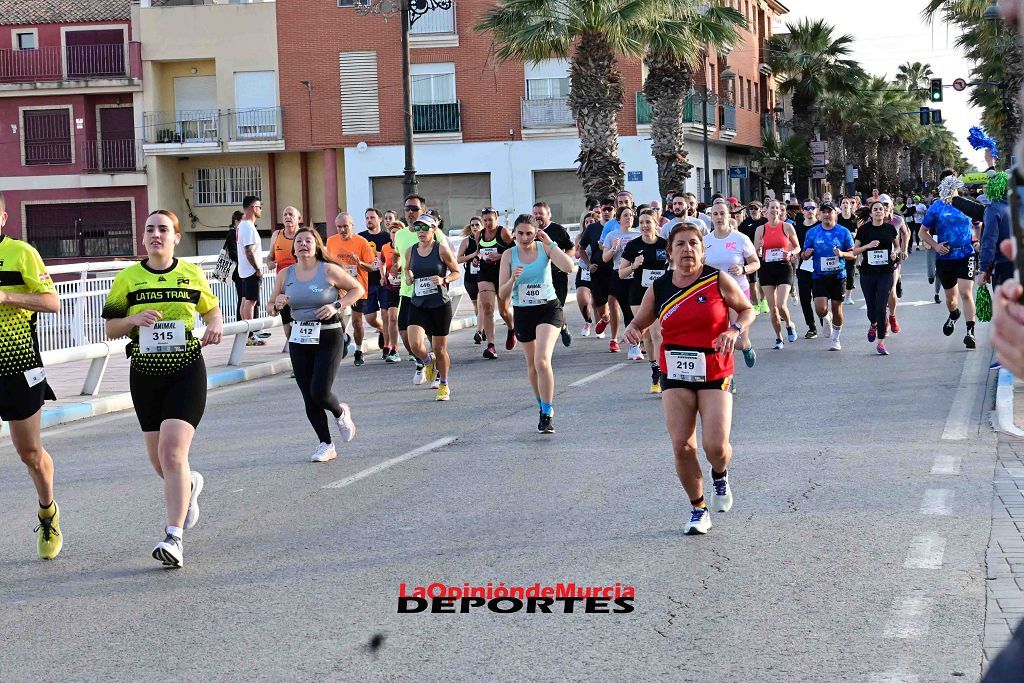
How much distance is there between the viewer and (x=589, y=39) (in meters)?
34.9

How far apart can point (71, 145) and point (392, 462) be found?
136ft

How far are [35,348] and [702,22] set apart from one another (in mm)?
32704

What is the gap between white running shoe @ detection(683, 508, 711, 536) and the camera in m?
7.49

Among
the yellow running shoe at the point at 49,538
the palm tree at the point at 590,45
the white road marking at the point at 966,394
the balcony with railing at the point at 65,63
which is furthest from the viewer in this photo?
the balcony with railing at the point at 65,63

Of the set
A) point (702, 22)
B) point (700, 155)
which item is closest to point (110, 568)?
point (702, 22)

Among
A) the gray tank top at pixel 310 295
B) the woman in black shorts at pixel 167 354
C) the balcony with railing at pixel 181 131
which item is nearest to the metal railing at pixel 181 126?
the balcony with railing at pixel 181 131

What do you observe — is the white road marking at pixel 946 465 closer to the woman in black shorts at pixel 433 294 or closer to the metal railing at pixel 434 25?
the woman in black shorts at pixel 433 294

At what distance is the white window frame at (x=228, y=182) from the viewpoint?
4903cm

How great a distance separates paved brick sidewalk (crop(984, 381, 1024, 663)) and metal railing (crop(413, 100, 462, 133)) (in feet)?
126

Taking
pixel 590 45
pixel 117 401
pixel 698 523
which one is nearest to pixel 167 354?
pixel 698 523

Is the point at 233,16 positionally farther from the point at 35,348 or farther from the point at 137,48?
the point at 35,348

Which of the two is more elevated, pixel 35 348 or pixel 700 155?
pixel 700 155

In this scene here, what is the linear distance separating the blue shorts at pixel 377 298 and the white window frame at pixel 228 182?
30731mm

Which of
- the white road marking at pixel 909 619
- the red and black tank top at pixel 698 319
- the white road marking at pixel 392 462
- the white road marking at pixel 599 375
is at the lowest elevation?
the white road marking at pixel 909 619
